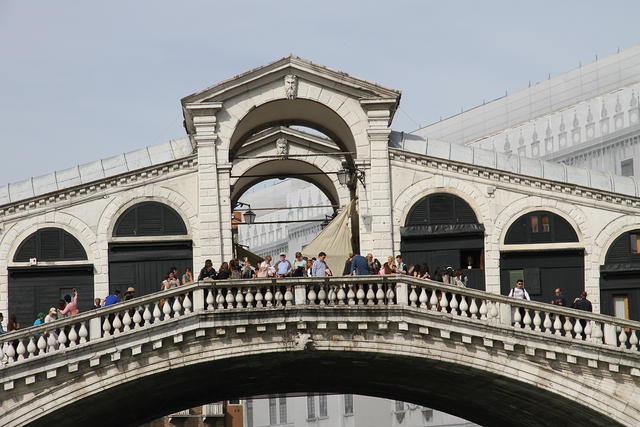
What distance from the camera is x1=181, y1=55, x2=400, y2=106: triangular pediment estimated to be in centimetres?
5000

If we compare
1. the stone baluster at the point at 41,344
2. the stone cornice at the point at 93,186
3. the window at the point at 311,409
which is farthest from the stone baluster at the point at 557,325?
the window at the point at 311,409

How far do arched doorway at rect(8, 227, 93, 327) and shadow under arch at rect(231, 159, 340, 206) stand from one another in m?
9.22

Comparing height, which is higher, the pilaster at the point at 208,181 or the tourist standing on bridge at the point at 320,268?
the pilaster at the point at 208,181

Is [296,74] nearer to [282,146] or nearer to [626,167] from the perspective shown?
[282,146]

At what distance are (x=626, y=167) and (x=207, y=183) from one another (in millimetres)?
46575

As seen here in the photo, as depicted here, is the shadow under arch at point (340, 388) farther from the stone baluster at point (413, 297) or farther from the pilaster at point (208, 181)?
the pilaster at point (208, 181)

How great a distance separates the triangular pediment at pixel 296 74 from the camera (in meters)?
50.0

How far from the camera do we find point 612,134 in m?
92.6

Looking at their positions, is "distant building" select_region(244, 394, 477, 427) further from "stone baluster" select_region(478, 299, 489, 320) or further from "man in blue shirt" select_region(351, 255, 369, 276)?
"stone baluster" select_region(478, 299, 489, 320)

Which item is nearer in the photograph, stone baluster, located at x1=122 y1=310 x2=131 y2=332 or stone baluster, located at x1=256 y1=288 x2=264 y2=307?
stone baluster, located at x1=122 y1=310 x2=131 y2=332

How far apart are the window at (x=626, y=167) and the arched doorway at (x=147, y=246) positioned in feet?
151

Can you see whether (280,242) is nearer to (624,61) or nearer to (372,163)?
(624,61)

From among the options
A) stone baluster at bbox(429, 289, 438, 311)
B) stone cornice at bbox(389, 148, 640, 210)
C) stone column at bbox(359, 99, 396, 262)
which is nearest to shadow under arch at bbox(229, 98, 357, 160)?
stone column at bbox(359, 99, 396, 262)

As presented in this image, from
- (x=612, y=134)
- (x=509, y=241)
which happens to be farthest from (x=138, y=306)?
(x=612, y=134)
